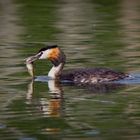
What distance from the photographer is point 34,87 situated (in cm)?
1527

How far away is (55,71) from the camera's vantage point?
53.8 feet

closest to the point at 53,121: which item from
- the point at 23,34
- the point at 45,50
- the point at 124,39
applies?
the point at 45,50

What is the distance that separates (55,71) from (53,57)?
1.38 ft

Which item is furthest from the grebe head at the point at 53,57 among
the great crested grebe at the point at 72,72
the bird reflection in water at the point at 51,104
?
the bird reflection in water at the point at 51,104

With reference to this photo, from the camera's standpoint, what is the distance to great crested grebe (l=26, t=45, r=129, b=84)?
1569cm

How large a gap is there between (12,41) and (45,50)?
454 cm

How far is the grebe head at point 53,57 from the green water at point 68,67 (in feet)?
0.76

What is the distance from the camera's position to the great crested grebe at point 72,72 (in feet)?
51.5

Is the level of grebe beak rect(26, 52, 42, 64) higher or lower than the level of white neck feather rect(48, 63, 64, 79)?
higher

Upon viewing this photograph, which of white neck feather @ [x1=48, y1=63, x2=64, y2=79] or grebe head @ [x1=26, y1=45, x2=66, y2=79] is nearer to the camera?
white neck feather @ [x1=48, y1=63, x2=64, y2=79]

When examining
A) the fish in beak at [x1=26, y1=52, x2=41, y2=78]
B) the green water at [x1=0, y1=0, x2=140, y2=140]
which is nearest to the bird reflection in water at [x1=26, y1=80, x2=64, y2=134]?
the green water at [x1=0, y1=0, x2=140, y2=140]

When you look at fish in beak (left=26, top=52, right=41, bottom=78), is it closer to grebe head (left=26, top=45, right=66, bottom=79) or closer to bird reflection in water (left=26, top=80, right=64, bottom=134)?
grebe head (left=26, top=45, right=66, bottom=79)

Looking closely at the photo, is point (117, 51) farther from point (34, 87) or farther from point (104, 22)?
point (104, 22)

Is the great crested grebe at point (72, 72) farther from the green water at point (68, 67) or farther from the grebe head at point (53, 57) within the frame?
the green water at point (68, 67)
